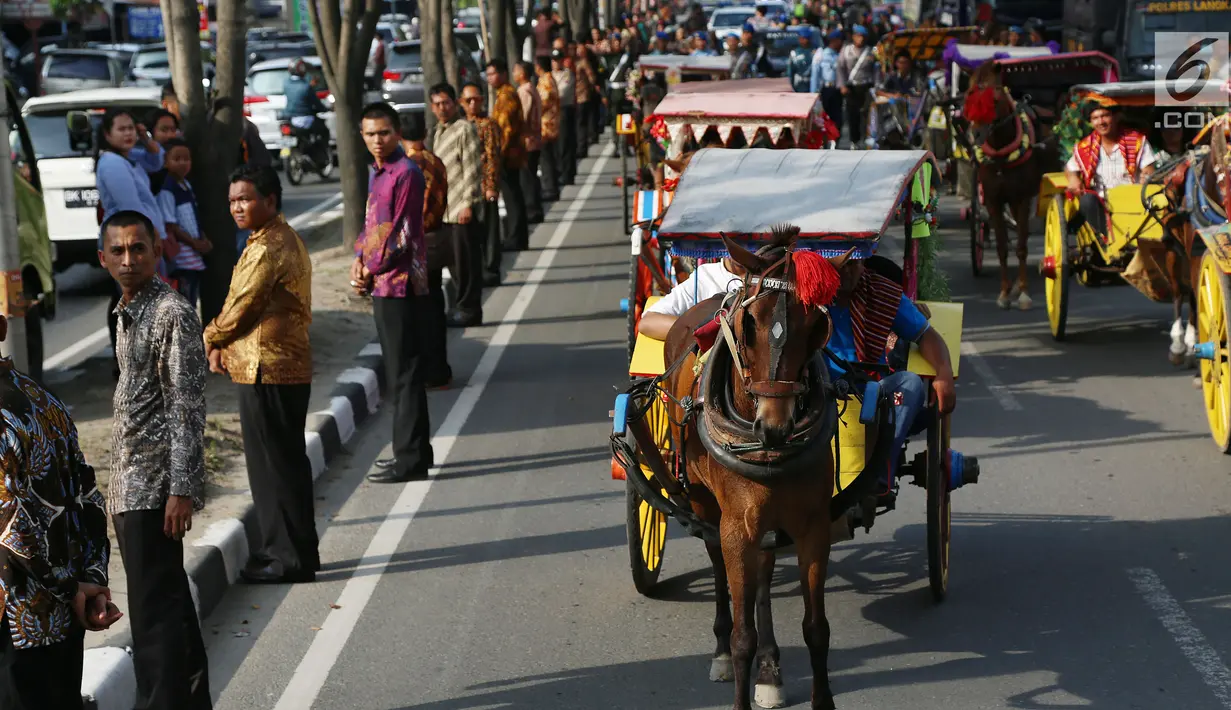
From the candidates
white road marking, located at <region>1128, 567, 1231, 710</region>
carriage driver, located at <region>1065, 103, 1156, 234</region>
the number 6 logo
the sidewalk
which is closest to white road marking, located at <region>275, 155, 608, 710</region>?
the sidewalk

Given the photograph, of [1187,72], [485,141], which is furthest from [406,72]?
[485,141]

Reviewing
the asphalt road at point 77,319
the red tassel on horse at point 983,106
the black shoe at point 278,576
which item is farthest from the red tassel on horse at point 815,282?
the asphalt road at point 77,319

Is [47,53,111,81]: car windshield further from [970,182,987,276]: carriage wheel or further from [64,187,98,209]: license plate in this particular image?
[970,182,987,276]: carriage wheel

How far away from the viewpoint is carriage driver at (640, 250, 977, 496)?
6.36 metres

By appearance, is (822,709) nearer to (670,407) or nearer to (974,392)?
(670,407)

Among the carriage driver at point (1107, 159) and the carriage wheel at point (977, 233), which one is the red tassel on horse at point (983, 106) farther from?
the carriage wheel at point (977, 233)

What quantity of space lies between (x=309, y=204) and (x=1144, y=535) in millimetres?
18289

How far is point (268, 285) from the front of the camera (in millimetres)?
7160

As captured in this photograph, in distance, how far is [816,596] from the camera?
5.57 metres

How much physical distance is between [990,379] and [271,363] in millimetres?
5986

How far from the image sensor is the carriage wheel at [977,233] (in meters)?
15.5

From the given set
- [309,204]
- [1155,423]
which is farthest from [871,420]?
[309,204]

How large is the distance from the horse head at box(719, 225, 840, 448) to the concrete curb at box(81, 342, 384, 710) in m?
2.32

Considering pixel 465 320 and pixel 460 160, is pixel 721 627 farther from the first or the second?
pixel 465 320
